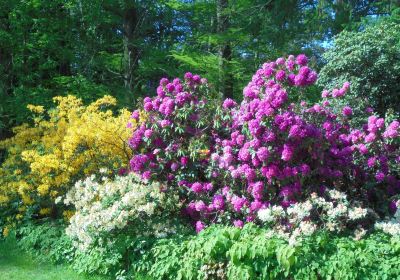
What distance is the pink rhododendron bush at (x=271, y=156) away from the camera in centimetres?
495

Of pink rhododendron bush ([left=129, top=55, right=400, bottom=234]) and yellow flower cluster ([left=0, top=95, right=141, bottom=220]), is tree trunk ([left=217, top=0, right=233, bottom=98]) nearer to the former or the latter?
yellow flower cluster ([left=0, top=95, right=141, bottom=220])

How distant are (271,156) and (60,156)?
3400 millimetres

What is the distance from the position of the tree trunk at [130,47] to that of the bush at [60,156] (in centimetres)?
677

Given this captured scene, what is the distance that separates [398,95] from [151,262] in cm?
607

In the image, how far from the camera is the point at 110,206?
5.50 m

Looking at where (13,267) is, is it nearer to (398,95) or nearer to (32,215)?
(32,215)

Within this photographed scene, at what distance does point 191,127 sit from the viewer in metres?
6.11

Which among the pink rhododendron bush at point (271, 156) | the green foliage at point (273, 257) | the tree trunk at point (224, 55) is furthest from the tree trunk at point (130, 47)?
the green foliage at point (273, 257)

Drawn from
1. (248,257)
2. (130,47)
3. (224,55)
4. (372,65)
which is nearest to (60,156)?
(248,257)

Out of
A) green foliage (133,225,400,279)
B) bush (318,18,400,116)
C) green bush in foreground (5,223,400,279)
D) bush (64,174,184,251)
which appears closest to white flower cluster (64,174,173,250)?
bush (64,174,184,251)

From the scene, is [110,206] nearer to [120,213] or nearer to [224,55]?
[120,213]

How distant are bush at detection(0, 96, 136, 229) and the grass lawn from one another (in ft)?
2.53

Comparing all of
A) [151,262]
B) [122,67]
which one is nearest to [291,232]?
[151,262]

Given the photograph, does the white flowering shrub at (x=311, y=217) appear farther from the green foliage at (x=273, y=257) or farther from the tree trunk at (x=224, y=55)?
the tree trunk at (x=224, y=55)
